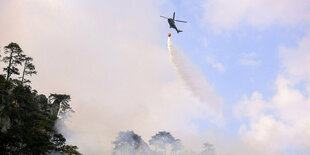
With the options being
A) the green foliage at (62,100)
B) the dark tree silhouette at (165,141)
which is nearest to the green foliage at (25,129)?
the green foliage at (62,100)

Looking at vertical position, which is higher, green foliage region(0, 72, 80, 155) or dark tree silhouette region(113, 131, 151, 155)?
dark tree silhouette region(113, 131, 151, 155)

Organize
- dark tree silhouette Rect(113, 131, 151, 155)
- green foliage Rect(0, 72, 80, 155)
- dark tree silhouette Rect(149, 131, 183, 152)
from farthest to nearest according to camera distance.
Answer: dark tree silhouette Rect(149, 131, 183, 152), dark tree silhouette Rect(113, 131, 151, 155), green foliage Rect(0, 72, 80, 155)

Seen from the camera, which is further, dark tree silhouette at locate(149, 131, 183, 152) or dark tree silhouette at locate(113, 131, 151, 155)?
dark tree silhouette at locate(149, 131, 183, 152)

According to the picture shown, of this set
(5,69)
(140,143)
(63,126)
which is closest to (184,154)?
(140,143)

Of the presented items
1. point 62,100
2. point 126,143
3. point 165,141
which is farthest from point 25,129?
point 165,141

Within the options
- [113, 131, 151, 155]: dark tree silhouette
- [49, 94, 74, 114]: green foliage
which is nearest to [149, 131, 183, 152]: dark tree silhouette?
[113, 131, 151, 155]: dark tree silhouette

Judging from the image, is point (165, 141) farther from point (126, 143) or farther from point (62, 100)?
point (62, 100)

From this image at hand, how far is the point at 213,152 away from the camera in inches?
4658

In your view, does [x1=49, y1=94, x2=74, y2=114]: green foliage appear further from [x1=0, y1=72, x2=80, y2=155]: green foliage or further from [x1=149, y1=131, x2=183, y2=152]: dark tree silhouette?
[x1=149, y1=131, x2=183, y2=152]: dark tree silhouette

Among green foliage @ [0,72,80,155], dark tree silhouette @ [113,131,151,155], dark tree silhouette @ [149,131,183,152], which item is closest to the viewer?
green foliage @ [0,72,80,155]

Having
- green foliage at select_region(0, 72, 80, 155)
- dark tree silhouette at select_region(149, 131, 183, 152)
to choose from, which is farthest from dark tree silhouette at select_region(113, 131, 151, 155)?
green foliage at select_region(0, 72, 80, 155)

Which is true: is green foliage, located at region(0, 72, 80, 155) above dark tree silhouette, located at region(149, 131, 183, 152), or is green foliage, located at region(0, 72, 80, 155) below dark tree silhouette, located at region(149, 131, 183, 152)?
below

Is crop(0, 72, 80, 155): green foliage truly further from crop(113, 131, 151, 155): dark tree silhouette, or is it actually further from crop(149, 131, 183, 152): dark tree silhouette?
crop(149, 131, 183, 152): dark tree silhouette

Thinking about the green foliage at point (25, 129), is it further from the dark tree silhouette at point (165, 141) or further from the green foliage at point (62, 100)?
the dark tree silhouette at point (165, 141)
